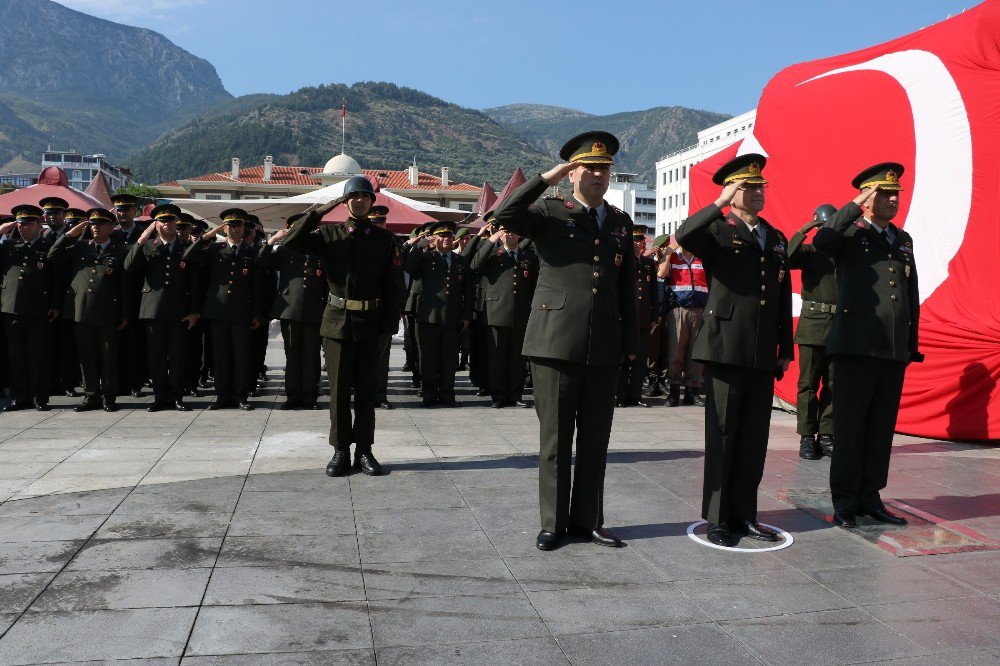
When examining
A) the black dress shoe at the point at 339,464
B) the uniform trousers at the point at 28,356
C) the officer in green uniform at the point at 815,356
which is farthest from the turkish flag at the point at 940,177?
the uniform trousers at the point at 28,356

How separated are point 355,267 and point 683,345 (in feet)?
17.6

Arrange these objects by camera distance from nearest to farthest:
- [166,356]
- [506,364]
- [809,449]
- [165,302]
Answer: [809,449] → [165,302] → [166,356] → [506,364]

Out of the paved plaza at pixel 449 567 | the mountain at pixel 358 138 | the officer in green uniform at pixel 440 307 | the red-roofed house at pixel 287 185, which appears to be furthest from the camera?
the mountain at pixel 358 138

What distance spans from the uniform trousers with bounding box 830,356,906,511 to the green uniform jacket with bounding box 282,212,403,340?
10.1ft

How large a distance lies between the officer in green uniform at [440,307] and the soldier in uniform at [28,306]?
382cm

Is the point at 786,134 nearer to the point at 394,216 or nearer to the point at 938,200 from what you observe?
the point at 938,200

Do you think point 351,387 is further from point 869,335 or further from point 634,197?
point 634,197

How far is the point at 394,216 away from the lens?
12602 mm

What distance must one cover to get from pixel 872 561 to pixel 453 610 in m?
2.16

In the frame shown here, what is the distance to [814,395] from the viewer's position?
7195 mm

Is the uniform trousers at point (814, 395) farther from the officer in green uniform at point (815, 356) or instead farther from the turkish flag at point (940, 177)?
the turkish flag at point (940, 177)

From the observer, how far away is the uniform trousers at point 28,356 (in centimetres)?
865

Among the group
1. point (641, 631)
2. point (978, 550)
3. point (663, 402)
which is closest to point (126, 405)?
point (663, 402)

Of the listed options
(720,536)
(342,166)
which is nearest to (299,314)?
(720,536)
